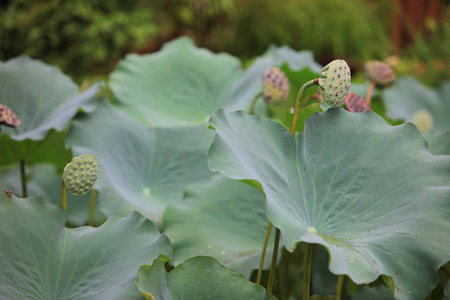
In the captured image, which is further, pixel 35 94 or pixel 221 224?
pixel 35 94

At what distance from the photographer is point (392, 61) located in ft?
4.49

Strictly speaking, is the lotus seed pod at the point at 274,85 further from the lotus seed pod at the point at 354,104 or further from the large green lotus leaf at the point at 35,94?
the large green lotus leaf at the point at 35,94

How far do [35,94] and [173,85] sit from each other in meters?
0.38

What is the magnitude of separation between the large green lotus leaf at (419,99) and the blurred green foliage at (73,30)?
2.46 metres

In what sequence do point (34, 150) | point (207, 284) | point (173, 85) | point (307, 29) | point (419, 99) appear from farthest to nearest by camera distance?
point (307, 29) < point (419, 99) < point (173, 85) < point (34, 150) < point (207, 284)

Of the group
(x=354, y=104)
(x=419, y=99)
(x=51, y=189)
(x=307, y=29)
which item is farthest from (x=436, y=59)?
(x=51, y=189)

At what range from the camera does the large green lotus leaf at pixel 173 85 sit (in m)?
1.26

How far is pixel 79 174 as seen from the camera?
0.68 m

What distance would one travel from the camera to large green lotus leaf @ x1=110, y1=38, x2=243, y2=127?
1.26 metres

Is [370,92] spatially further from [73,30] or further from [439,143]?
[73,30]

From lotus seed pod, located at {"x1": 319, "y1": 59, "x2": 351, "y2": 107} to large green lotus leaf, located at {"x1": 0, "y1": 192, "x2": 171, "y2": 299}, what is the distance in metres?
0.33

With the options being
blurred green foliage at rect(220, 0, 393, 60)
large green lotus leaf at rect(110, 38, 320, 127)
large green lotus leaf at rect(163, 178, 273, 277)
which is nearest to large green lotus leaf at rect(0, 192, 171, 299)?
large green lotus leaf at rect(163, 178, 273, 277)

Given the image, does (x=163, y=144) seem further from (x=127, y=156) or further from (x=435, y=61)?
(x=435, y=61)

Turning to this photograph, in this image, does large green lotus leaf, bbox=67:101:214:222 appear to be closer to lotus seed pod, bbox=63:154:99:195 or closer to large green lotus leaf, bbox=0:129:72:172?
large green lotus leaf, bbox=0:129:72:172
